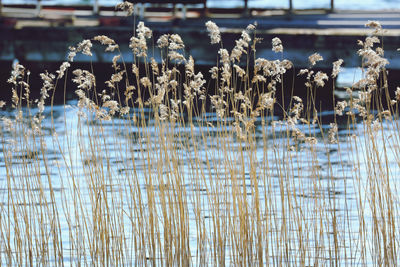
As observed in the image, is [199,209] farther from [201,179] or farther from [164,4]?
[164,4]

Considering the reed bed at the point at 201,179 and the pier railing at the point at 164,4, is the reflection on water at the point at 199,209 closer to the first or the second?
the reed bed at the point at 201,179

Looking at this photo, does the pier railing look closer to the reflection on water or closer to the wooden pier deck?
the wooden pier deck

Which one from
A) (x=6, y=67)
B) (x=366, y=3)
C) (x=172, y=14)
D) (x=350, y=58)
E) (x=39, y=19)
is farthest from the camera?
(x=366, y=3)

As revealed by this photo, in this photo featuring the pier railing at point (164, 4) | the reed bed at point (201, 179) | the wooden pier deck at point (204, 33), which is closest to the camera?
the reed bed at point (201, 179)

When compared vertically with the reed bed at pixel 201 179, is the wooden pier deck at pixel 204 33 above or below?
above

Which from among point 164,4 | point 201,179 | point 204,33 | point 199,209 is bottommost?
point 199,209

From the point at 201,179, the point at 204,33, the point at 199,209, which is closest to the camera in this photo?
the point at 199,209

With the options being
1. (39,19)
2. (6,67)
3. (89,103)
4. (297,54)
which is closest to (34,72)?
(6,67)

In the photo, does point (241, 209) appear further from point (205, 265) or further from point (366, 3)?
Answer: point (366, 3)

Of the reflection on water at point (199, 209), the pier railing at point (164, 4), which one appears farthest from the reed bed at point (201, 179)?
the pier railing at point (164, 4)

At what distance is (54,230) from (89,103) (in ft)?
1.63

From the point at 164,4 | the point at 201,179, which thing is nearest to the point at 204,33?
the point at 164,4

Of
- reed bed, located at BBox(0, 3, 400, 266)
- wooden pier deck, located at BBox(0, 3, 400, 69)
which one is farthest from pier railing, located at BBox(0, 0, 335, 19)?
reed bed, located at BBox(0, 3, 400, 266)

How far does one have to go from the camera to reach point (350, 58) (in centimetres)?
1047
